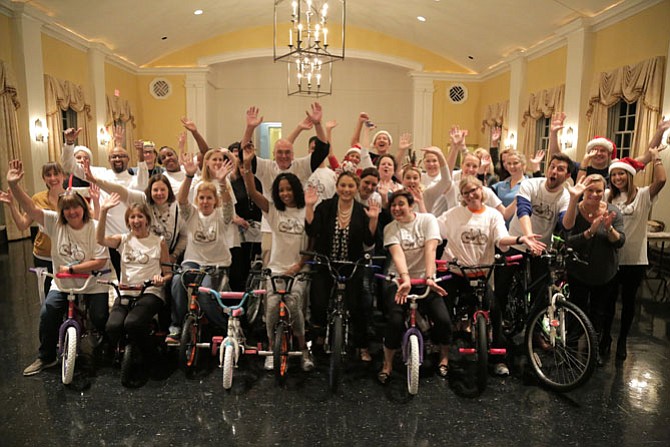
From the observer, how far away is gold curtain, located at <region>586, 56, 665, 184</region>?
6.96 meters

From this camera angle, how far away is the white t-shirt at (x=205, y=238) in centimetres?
342

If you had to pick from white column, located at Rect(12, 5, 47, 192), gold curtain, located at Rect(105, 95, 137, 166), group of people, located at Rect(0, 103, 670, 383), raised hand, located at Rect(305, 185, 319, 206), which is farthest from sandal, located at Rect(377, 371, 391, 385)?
gold curtain, located at Rect(105, 95, 137, 166)

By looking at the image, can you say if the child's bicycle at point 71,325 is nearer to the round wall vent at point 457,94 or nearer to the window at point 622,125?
the window at point 622,125

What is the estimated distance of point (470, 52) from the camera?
1248 centimetres

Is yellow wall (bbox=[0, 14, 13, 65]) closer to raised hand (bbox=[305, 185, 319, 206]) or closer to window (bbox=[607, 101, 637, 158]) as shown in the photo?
raised hand (bbox=[305, 185, 319, 206])

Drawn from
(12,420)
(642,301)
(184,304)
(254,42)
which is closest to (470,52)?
(254,42)

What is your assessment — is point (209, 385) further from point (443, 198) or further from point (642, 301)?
point (642, 301)

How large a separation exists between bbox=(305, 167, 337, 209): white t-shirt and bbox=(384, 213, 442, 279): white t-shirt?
1.01 metres

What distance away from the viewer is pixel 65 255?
319cm

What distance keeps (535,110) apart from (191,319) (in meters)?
9.62

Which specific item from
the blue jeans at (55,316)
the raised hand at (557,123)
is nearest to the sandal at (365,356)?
the blue jeans at (55,316)

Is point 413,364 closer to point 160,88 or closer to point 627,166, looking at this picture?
point 627,166

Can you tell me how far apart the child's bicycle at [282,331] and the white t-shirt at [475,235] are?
1.05 m

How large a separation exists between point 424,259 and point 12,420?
2553 mm
